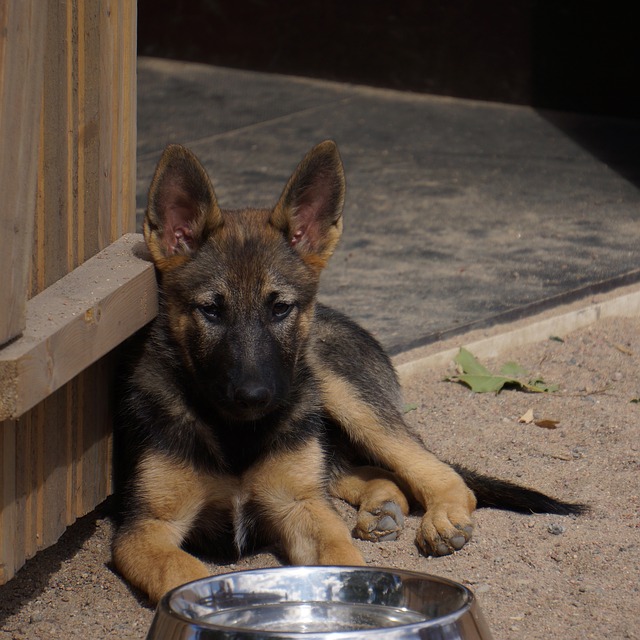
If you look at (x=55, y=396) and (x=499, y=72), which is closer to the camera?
(x=55, y=396)

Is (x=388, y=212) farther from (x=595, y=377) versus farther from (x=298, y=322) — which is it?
(x=298, y=322)

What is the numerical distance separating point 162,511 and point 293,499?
534mm

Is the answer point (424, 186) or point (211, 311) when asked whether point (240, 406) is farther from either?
point (424, 186)

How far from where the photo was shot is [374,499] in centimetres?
459

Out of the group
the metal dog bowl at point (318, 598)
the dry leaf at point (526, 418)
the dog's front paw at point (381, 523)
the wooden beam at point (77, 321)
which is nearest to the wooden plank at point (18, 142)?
the wooden beam at point (77, 321)

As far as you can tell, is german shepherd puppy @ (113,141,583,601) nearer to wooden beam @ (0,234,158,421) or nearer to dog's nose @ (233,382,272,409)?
dog's nose @ (233,382,272,409)

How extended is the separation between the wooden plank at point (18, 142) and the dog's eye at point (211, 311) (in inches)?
43.0

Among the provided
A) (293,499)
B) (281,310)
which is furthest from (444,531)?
(281,310)

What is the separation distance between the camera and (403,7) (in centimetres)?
1187

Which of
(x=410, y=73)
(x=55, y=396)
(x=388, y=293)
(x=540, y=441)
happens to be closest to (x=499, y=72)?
(x=410, y=73)

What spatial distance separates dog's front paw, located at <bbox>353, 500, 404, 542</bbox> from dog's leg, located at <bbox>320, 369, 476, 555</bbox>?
130mm

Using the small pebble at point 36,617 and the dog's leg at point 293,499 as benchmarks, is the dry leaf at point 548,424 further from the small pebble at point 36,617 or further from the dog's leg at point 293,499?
the small pebble at point 36,617

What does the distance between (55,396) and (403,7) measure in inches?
359

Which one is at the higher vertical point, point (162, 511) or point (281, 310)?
point (281, 310)
